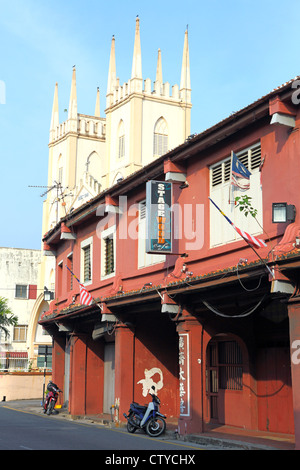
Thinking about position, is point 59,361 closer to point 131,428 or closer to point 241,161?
point 131,428

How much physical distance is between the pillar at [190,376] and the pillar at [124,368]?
4211mm

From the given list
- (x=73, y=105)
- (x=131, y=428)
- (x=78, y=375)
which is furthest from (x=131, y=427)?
(x=73, y=105)

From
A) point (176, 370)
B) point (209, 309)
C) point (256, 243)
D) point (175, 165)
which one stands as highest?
point (175, 165)

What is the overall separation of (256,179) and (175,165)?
3.59 meters

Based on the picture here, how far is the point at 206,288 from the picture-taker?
16953mm

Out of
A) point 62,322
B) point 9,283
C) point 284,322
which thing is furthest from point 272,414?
point 9,283

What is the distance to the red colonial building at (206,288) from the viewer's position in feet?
51.1

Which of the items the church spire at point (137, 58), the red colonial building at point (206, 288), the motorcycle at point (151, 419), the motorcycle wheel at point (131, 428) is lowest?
the motorcycle wheel at point (131, 428)

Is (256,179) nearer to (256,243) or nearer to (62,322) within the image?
(256,243)

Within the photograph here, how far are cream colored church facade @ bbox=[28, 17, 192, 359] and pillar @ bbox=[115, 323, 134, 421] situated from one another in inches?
1354

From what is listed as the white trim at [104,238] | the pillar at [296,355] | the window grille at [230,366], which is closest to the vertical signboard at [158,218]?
the window grille at [230,366]

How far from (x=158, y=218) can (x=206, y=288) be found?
3.19m

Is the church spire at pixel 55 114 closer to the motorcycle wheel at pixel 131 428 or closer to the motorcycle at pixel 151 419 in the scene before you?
the motorcycle wheel at pixel 131 428

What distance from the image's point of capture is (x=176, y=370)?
23.9m
